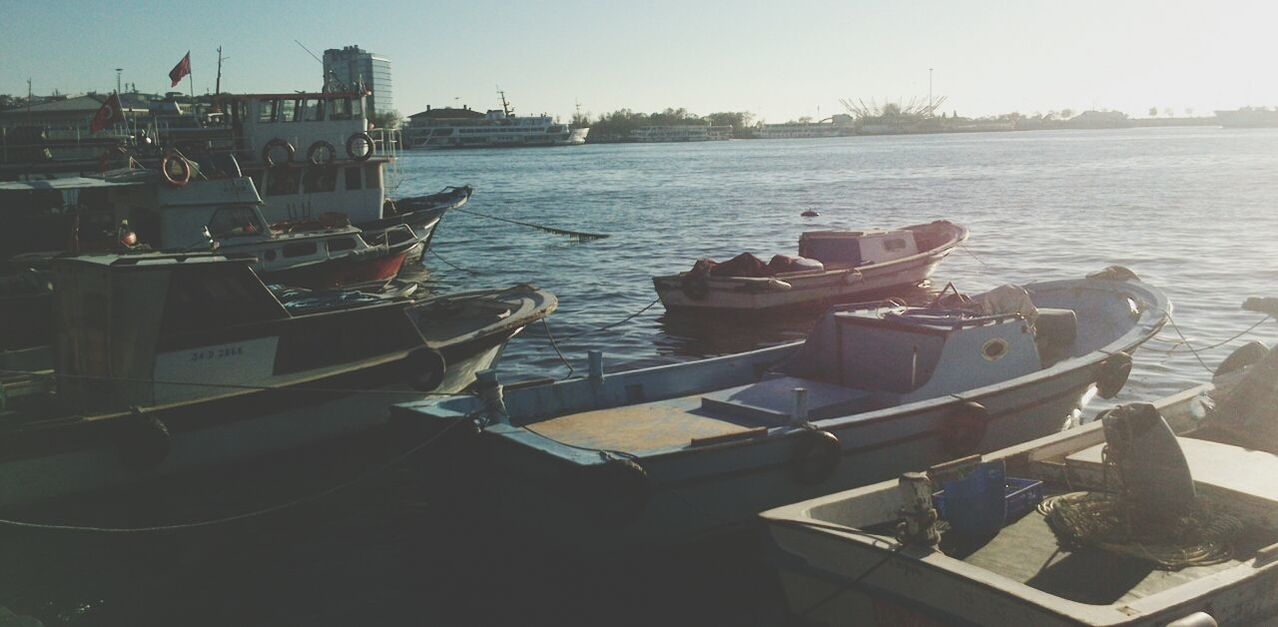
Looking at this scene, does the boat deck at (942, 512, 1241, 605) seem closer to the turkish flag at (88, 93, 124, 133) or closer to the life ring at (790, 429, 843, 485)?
the life ring at (790, 429, 843, 485)

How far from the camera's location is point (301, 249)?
25.2m

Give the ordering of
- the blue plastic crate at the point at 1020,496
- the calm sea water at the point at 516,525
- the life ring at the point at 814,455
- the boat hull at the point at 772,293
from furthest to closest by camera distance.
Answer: the boat hull at the point at 772,293
the life ring at the point at 814,455
the calm sea water at the point at 516,525
the blue plastic crate at the point at 1020,496

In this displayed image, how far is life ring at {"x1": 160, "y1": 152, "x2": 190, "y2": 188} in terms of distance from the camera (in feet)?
76.2

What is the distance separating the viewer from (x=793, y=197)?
6606 cm

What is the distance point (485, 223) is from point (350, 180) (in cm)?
2310

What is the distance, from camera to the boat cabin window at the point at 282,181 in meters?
29.2

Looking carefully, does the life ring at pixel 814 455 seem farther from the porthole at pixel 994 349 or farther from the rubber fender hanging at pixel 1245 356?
the rubber fender hanging at pixel 1245 356

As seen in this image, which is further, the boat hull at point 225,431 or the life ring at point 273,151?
the life ring at point 273,151

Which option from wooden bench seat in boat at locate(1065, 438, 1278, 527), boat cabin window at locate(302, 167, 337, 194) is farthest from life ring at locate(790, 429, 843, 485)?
boat cabin window at locate(302, 167, 337, 194)

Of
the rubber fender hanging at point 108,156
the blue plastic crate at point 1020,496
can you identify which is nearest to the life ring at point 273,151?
the rubber fender hanging at point 108,156

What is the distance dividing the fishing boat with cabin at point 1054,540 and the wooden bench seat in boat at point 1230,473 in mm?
13

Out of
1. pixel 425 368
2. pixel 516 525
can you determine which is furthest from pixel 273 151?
pixel 516 525

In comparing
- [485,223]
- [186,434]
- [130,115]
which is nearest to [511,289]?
[186,434]

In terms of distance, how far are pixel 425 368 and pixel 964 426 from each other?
7.62 meters
